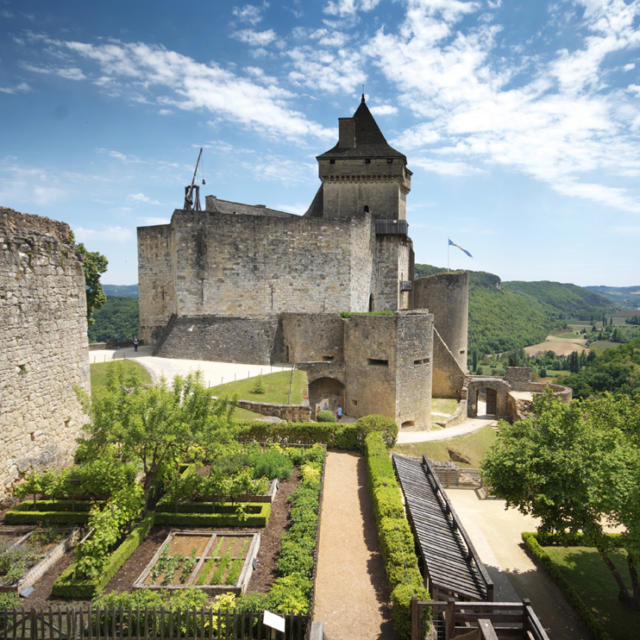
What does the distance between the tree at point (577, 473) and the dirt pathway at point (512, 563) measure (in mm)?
1622

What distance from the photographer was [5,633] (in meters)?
7.16

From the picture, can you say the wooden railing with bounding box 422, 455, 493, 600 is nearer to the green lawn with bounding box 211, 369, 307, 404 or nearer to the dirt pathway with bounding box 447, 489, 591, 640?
the dirt pathway with bounding box 447, 489, 591, 640

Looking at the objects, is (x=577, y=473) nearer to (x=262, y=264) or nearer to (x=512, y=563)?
(x=512, y=563)

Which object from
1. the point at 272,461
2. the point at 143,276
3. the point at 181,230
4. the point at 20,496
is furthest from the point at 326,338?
the point at 20,496

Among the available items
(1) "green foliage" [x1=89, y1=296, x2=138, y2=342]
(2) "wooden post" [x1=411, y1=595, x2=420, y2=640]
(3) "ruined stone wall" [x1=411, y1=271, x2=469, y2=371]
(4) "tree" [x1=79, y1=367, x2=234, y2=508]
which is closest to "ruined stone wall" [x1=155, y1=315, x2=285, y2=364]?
(3) "ruined stone wall" [x1=411, y1=271, x2=469, y2=371]

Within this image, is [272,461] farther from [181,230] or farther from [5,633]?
[181,230]

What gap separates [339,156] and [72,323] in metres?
26.7

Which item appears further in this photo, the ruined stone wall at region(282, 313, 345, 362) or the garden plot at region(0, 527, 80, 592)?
the ruined stone wall at region(282, 313, 345, 362)

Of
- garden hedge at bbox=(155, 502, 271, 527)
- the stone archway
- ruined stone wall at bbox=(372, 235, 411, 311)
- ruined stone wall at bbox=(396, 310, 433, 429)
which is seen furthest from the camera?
ruined stone wall at bbox=(372, 235, 411, 311)

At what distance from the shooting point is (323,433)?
58.1ft

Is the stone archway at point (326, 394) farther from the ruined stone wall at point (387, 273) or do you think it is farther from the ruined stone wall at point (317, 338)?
the ruined stone wall at point (387, 273)

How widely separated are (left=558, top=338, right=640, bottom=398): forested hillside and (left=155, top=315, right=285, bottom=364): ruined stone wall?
36.5 m

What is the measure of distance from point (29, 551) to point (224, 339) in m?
18.4

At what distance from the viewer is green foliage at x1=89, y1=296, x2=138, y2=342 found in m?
70.2
